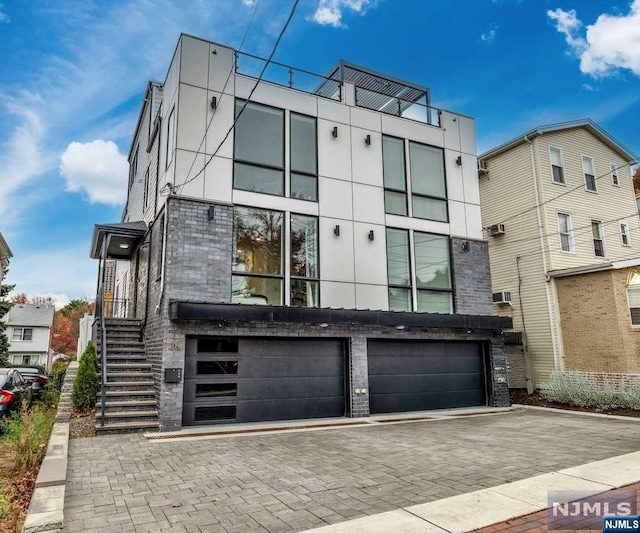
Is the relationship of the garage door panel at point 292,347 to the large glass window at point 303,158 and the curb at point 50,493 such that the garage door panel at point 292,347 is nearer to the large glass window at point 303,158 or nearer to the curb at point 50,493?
the large glass window at point 303,158

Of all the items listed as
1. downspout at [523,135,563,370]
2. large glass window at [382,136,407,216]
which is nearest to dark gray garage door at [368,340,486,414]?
large glass window at [382,136,407,216]

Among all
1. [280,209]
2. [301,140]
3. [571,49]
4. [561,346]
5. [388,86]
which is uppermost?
[571,49]

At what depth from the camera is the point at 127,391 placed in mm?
8328

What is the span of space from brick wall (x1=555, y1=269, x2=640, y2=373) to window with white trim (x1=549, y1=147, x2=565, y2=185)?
4130 millimetres

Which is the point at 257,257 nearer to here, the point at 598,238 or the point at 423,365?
the point at 423,365

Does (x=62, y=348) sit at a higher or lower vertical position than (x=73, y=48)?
lower

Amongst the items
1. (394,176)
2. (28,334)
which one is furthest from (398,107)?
(28,334)

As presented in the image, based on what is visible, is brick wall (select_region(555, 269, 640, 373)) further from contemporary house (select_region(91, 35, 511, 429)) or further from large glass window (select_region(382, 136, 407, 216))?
large glass window (select_region(382, 136, 407, 216))

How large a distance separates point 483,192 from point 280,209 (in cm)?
1092

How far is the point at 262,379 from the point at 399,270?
14.5 ft

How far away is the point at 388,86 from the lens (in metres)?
12.6

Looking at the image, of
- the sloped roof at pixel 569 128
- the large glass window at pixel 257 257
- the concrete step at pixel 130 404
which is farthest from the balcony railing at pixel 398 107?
the concrete step at pixel 130 404

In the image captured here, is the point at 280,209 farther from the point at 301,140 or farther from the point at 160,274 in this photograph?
the point at 160,274

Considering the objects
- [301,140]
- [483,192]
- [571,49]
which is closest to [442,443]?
[301,140]
